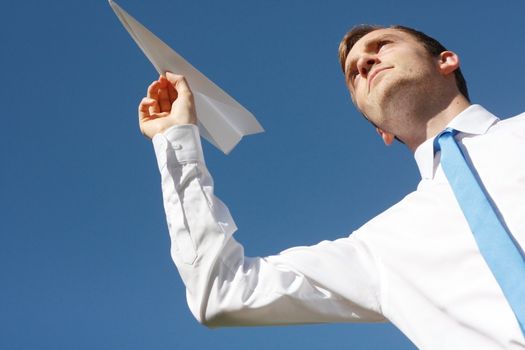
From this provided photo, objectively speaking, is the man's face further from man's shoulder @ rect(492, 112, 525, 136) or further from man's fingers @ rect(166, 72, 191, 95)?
man's fingers @ rect(166, 72, 191, 95)

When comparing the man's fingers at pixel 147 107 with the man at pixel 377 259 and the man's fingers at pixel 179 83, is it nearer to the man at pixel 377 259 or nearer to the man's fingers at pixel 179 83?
the man at pixel 377 259

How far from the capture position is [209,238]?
2314mm

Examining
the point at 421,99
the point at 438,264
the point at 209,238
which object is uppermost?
the point at 421,99

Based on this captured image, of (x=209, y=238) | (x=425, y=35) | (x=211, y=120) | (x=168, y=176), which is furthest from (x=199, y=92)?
(x=425, y=35)

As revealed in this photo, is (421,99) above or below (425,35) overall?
below

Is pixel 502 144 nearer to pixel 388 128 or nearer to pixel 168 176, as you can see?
pixel 388 128

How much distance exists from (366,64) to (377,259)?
46.8 inches

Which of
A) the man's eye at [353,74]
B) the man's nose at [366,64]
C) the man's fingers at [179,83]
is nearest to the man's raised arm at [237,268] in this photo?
the man's fingers at [179,83]

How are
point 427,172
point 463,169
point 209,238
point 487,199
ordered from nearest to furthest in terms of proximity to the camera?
point 487,199 < point 463,169 < point 209,238 < point 427,172

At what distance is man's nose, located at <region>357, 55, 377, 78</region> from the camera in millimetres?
3129

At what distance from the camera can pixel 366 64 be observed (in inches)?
124

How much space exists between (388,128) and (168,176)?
1.21 metres

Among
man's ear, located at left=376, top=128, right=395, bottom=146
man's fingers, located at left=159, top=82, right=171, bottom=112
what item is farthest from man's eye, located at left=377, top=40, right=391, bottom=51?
man's fingers, located at left=159, top=82, right=171, bottom=112

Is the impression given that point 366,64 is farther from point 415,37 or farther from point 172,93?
point 172,93
